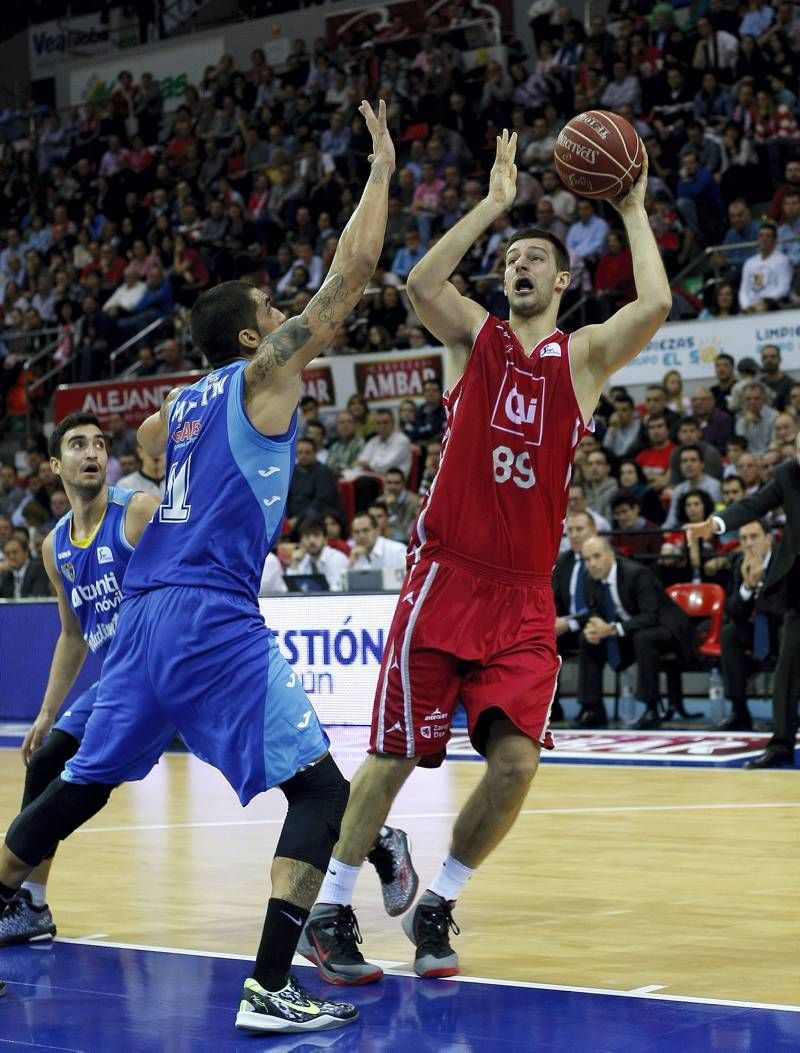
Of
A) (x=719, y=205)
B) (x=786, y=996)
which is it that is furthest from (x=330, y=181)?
(x=786, y=996)

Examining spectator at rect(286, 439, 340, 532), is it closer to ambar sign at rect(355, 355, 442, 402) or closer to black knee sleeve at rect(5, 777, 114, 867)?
ambar sign at rect(355, 355, 442, 402)

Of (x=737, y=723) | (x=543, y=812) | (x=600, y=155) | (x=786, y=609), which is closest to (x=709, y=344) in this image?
(x=737, y=723)

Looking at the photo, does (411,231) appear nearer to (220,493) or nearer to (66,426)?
(66,426)

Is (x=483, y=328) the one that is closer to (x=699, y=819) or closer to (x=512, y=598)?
(x=512, y=598)

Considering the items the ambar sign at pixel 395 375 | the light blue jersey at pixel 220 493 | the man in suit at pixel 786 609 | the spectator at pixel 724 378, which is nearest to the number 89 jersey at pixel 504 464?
the light blue jersey at pixel 220 493

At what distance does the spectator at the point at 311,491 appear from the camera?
1506 cm

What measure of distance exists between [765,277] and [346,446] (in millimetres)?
4559

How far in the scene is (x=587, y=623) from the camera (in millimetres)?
11875

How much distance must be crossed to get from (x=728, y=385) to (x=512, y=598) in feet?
32.0

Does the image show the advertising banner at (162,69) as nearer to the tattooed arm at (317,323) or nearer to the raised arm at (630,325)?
the raised arm at (630,325)

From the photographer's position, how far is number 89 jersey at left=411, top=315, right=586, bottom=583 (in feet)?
16.2

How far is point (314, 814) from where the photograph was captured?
4297 millimetres

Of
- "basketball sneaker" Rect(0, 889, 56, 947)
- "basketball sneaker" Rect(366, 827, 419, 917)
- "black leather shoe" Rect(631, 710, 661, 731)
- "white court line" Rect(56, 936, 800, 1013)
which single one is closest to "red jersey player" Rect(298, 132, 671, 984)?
"white court line" Rect(56, 936, 800, 1013)

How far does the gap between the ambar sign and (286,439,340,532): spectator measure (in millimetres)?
1564
